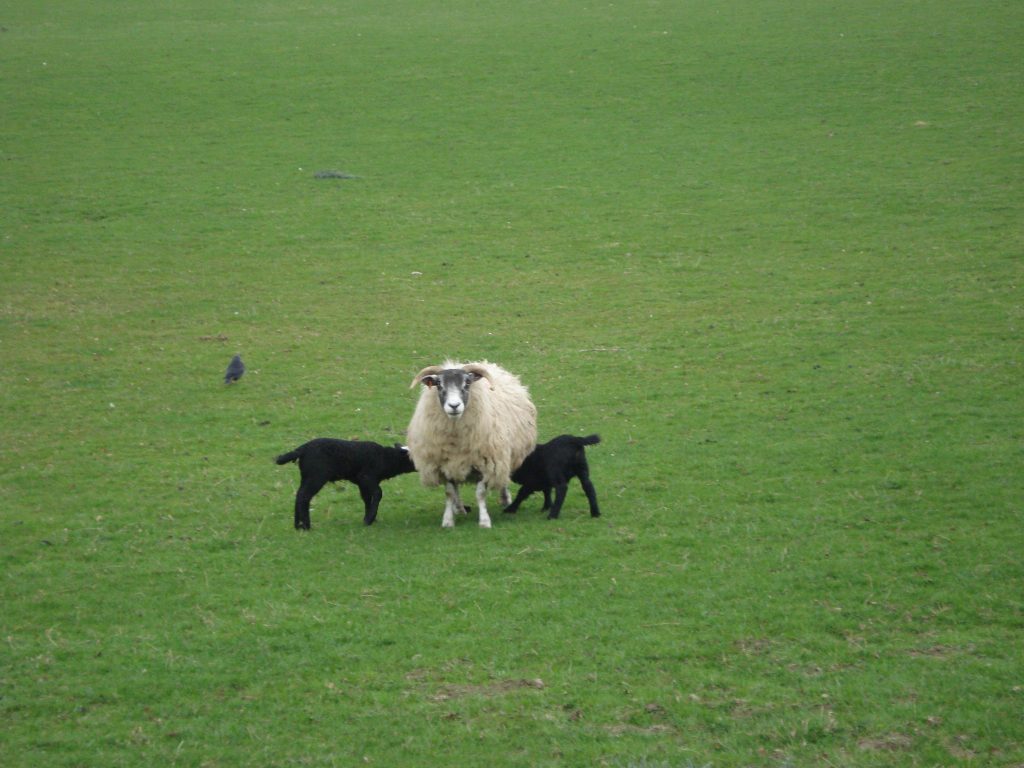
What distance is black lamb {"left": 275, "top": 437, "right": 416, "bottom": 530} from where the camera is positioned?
12.8 metres

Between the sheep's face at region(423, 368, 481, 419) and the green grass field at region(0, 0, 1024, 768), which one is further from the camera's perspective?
the sheep's face at region(423, 368, 481, 419)

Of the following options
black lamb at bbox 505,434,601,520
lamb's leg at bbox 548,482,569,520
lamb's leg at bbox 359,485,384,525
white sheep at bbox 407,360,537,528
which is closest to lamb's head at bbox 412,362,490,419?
white sheep at bbox 407,360,537,528

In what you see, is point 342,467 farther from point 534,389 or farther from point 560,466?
point 534,389

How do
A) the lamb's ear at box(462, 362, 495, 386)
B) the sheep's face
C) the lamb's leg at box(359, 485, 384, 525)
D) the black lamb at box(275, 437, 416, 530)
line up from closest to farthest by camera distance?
1. the sheep's face
2. the black lamb at box(275, 437, 416, 530)
3. the lamb's leg at box(359, 485, 384, 525)
4. the lamb's ear at box(462, 362, 495, 386)

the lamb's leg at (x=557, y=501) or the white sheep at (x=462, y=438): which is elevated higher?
the white sheep at (x=462, y=438)

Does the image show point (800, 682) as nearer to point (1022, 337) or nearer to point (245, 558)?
point (245, 558)

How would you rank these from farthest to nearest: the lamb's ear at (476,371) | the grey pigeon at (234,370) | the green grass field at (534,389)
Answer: the grey pigeon at (234,370)
the lamb's ear at (476,371)
the green grass field at (534,389)

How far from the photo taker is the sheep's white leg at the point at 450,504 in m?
13.0

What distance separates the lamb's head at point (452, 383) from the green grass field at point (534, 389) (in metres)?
1.50

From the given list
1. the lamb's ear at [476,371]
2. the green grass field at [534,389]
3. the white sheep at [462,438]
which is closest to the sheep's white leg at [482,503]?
the white sheep at [462,438]

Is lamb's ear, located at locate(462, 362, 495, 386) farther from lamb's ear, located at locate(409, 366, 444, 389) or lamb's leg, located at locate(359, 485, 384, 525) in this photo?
lamb's leg, located at locate(359, 485, 384, 525)

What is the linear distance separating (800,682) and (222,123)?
36.3m

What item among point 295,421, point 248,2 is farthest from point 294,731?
point 248,2

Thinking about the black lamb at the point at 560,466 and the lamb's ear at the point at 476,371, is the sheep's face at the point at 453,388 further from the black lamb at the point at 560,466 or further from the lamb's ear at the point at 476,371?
the black lamb at the point at 560,466
